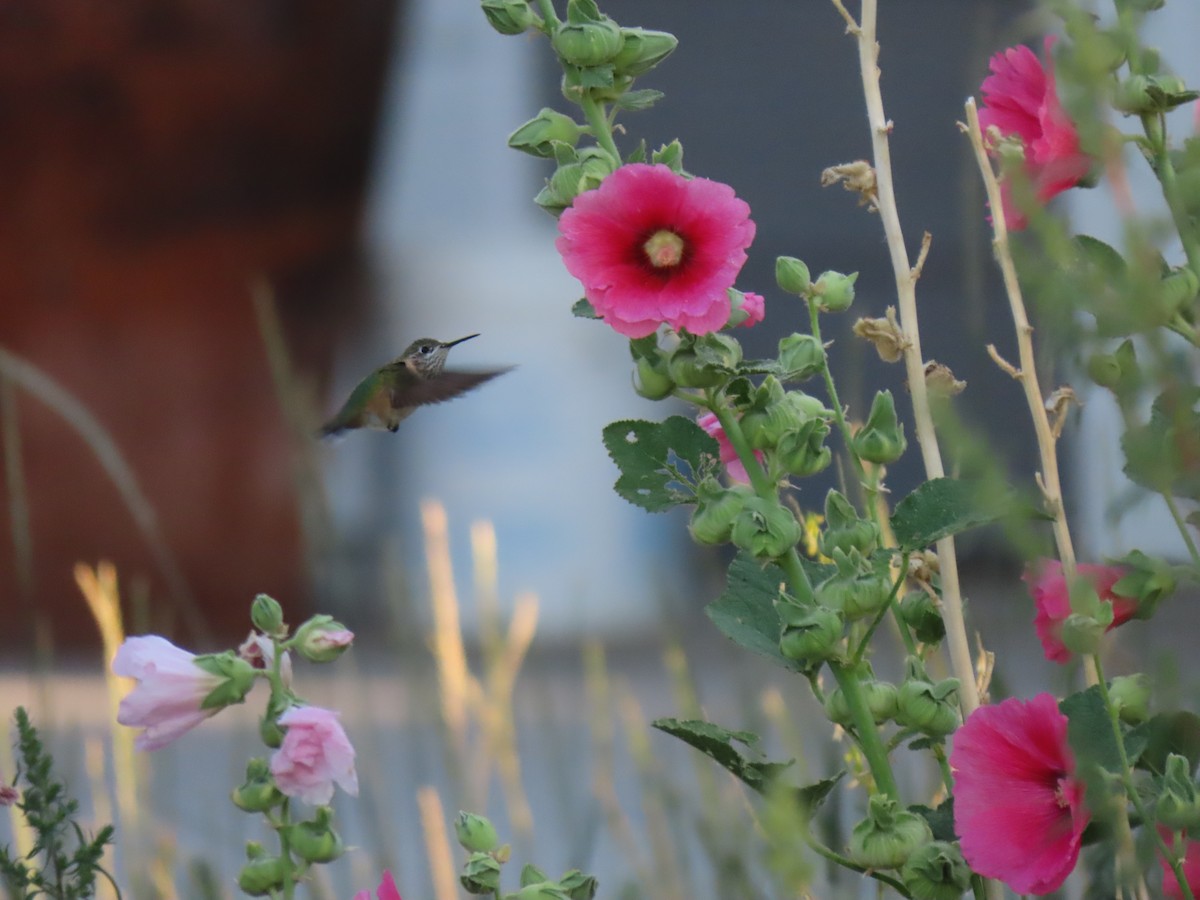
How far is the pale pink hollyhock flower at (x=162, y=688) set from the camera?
333mm

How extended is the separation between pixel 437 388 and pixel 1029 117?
0.35 meters

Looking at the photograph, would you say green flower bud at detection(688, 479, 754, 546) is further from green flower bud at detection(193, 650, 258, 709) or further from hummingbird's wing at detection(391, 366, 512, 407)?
hummingbird's wing at detection(391, 366, 512, 407)

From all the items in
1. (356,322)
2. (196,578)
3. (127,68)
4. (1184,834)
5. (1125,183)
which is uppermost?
(127,68)

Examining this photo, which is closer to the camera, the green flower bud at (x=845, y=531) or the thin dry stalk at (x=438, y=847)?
the green flower bud at (x=845, y=531)

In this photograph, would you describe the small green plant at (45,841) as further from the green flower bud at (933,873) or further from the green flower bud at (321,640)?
the green flower bud at (933,873)

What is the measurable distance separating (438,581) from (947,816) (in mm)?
432

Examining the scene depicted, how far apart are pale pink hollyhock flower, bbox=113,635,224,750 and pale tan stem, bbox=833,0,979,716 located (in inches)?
6.3

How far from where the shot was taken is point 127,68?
8.55ft

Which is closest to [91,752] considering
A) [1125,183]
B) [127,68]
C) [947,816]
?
[947,816]

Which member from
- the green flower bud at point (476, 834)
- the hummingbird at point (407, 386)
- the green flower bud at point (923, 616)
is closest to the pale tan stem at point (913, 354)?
the green flower bud at point (923, 616)

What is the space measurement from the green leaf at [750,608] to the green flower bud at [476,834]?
64 millimetres

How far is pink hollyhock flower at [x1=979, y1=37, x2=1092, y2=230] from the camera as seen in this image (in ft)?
1.11

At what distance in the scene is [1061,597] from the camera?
0.32m

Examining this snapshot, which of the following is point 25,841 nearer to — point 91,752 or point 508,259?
point 91,752
